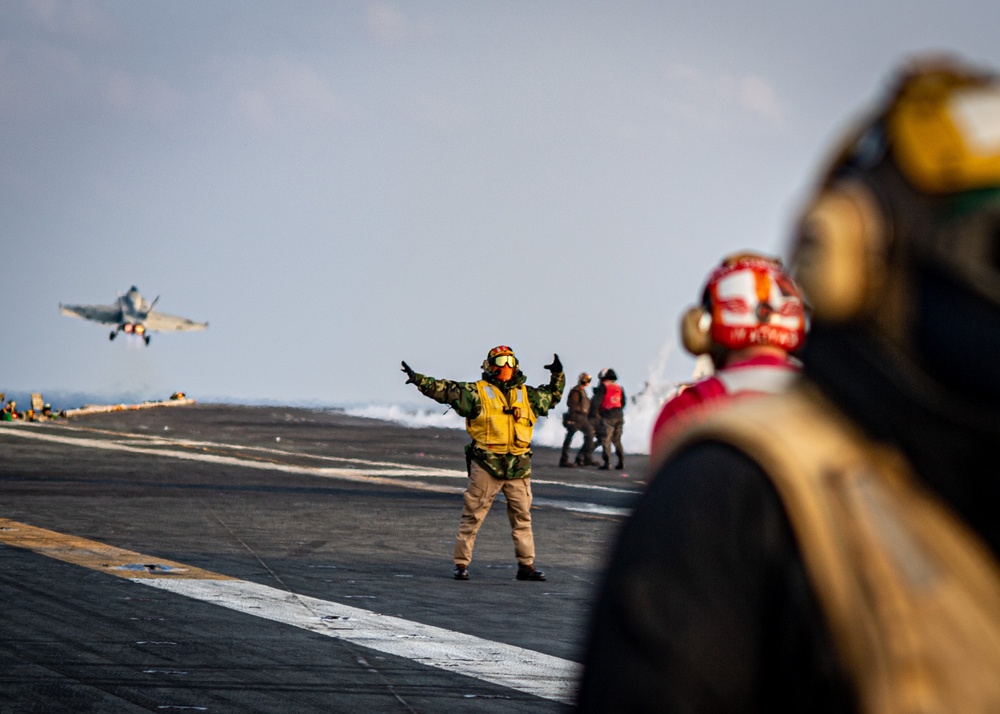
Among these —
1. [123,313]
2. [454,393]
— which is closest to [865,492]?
[454,393]

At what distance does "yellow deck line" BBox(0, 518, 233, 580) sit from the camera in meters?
10.6

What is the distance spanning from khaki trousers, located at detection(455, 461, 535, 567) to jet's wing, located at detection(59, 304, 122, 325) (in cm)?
7710

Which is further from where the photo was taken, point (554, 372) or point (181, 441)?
point (181, 441)

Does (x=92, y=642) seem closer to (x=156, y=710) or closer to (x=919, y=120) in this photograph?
(x=156, y=710)

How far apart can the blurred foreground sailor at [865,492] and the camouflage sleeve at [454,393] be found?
10357 mm

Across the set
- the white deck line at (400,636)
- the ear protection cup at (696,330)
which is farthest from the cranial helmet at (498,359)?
the ear protection cup at (696,330)

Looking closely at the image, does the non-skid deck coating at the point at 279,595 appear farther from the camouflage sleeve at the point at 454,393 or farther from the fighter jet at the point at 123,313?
the fighter jet at the point at 123,313

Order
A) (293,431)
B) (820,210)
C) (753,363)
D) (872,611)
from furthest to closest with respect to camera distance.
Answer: (293,431), (753,363), (820,210), (872,611)

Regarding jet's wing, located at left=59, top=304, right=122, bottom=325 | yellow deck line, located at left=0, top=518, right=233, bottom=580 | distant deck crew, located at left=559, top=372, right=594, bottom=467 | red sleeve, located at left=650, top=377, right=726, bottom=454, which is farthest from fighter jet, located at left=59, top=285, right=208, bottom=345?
red sleeve, located at left=650, top=377, right=726, bottom=454

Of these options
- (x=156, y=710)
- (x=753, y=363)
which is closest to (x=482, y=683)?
(x=156, y=710)

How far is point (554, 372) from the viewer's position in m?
12.4

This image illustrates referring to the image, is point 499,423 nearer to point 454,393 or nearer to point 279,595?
point 454,393

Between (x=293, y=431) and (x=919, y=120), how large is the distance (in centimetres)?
4500

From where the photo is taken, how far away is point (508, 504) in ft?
38.2
